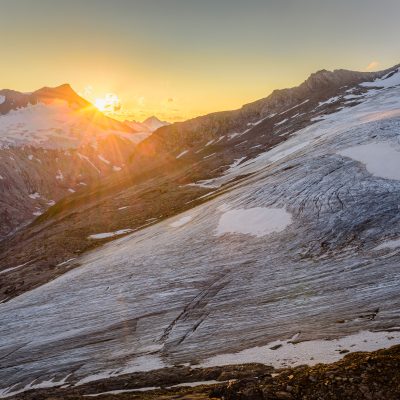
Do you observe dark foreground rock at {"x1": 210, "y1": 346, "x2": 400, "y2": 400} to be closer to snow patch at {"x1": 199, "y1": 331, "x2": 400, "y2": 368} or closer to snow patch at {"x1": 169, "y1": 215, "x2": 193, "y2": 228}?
snow patch at {"x1": 199, "y1": 331, "x2": 400, "y2": 368}

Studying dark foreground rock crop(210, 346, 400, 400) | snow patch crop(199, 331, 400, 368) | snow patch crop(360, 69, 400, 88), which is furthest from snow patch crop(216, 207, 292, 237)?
snow patch crop(360, 69, 400, 88)

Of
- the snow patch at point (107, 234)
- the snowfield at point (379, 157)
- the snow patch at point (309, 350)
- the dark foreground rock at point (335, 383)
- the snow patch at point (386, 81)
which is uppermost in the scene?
the snow patch at point (386, 81)

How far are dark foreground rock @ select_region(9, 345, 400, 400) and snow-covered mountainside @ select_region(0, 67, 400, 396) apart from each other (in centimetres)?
170

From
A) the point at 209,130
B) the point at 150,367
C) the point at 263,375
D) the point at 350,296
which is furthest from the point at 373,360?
the point at 209,130

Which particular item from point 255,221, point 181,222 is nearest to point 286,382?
point 255,221

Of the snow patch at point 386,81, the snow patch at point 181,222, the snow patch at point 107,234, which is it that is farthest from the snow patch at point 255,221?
the snow patch at point 386,81

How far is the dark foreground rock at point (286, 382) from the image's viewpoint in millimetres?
11398

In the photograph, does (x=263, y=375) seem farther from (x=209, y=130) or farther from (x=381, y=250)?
(x=209, y=130)

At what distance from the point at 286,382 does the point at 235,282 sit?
1546 cm

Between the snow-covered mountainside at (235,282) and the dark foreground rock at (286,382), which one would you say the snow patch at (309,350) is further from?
the dark foreground rock at (286,382)

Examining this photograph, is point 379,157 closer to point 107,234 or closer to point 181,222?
point 181,222

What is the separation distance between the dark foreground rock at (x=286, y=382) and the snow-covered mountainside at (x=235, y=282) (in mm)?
1697

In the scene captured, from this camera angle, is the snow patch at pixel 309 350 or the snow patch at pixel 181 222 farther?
the snow patch at pixel 181 222

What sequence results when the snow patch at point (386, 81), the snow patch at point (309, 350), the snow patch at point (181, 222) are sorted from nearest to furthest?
the snow patch at point (309, 350) → the snow patch at point (181, 222) → the snow patch at point (386, 81)
